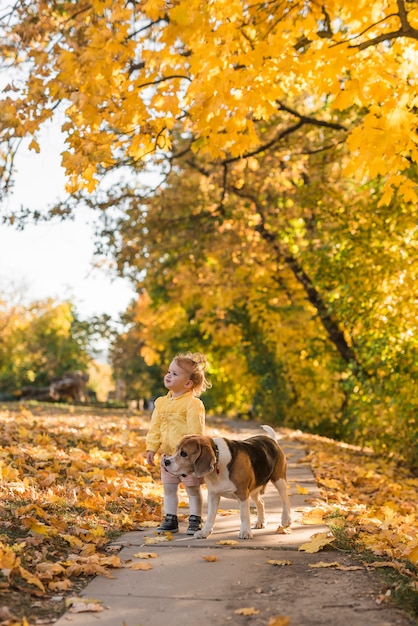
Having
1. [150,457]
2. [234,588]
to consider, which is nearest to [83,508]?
[150,457]

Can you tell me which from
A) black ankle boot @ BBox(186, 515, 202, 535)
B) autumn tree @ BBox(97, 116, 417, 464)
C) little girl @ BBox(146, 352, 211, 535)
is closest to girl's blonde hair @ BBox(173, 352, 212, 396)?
little girl @ BBox(146, 352, 211, 535)

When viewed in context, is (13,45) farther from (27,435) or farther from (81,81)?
(27,435)

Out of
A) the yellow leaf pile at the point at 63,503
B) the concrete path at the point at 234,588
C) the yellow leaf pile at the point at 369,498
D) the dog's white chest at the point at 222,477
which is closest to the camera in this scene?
the concrete path at the point at 234,588

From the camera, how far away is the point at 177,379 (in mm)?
5820

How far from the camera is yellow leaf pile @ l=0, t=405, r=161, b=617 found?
14.0 ft

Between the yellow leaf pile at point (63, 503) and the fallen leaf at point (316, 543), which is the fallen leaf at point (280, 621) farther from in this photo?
the fallen leaf at point (316, 543)

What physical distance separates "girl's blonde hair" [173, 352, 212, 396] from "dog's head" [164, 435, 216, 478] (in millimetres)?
896

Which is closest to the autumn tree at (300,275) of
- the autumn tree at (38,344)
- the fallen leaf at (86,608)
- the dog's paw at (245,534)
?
the dog's paw at (245,534)

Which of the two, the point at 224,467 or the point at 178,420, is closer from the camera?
the point at 224,467

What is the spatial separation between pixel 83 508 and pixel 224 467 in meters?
1.55

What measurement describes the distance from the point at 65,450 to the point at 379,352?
17.6 ft

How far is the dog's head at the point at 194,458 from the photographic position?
495 cm

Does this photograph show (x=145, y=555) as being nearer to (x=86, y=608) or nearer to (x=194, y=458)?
(x=194, y=458)

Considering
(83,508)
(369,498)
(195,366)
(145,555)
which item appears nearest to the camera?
(145,555)
